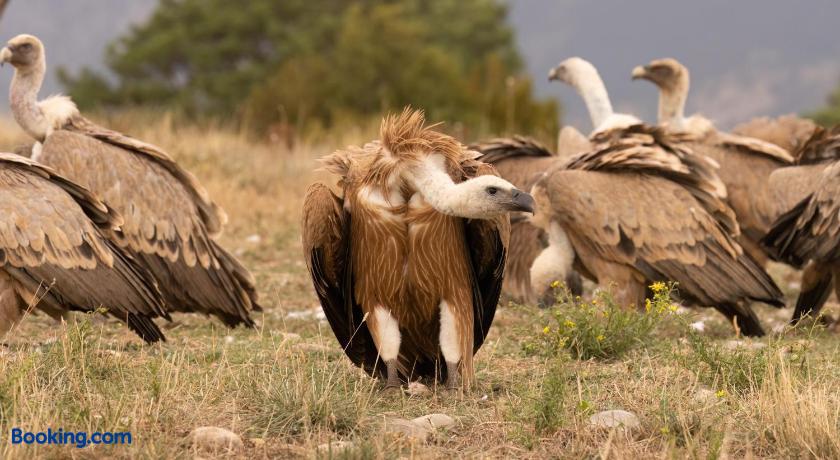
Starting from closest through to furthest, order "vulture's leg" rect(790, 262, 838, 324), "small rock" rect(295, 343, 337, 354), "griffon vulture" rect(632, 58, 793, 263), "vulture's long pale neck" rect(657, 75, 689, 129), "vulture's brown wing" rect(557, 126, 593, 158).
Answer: "small rock" rect(295, 343, 337, 354) < "vulture's leg" rect(790, 262, 838, 324) < "griffon vulture" rect(632, 58, 793, 263) < "vulture's brown wing" rect(557, 126, 593, 158) < "vulture's long pale neck" rect(657, 75, 689, 129)

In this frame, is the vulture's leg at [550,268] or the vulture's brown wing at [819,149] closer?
the vulture's leg at [550,268]

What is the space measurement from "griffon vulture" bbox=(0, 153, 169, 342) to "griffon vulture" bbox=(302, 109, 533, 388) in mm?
1357

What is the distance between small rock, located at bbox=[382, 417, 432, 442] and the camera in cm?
451

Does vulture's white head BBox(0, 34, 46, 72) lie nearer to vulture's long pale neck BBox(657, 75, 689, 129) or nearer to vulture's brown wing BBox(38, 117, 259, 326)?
vulture's brown wing BBox(38, 117, 259, 326)

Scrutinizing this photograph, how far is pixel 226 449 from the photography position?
14.2ft

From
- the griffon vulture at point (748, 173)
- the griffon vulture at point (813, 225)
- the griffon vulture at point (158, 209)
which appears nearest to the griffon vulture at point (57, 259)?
the griffon vulture at point (158, 209)

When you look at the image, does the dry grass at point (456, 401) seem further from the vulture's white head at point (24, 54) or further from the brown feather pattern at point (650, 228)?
the vulture's white head at point (24, 54)

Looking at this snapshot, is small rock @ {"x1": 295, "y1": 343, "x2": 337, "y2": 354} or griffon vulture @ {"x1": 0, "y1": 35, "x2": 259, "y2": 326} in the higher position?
griffon vulture @ {"x1": 0, "y1": 35, "x2": 259, "y2": 326}

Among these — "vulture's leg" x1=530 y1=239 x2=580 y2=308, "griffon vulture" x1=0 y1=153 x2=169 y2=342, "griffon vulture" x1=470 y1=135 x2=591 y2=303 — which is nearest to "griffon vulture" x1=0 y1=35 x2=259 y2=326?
"griffon vulture" x1=0 y1=153 x2=169 y2=342

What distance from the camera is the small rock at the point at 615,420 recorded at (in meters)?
4.59

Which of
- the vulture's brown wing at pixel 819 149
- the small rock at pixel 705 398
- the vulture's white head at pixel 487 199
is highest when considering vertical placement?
the vulture's white head at pixel 487 199

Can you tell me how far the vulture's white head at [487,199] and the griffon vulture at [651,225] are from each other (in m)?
2.76

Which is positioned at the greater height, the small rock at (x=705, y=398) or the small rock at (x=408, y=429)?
the small rock at (x=408, y=429)

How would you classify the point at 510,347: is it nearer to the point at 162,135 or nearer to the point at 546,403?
the point at 546,403
